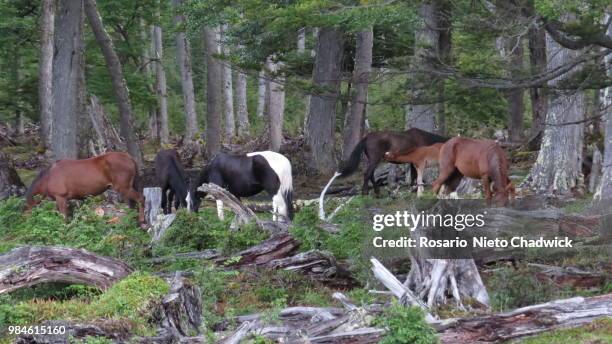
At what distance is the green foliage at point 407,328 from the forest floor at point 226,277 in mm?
A: 73

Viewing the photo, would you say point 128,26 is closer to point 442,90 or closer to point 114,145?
point 114,145

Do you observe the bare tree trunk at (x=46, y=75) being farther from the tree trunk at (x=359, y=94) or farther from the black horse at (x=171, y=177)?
the black horse at (x=171, y=177)

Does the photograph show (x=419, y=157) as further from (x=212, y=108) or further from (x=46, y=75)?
(x=46, y=75)

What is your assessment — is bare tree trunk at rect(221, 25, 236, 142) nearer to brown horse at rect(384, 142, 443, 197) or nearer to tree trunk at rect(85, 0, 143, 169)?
tree trunk at rect(85, 0, 143, 169)

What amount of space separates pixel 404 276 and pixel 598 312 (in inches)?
112

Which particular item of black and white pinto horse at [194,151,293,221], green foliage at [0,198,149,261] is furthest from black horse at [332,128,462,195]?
green foliage at [0,198,149,261]

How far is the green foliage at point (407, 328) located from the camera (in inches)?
304

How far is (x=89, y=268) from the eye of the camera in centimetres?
1010

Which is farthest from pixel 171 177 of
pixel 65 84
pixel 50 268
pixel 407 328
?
pixel 407 328

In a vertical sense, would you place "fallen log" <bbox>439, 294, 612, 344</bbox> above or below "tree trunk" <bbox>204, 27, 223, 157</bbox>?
below

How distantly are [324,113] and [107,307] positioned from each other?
17.7m

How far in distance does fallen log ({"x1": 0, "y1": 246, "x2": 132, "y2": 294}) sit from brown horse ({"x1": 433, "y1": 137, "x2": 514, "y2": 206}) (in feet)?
21.9

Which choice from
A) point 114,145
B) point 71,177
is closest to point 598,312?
point 71,177

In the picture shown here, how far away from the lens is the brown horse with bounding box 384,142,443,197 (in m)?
19.6
